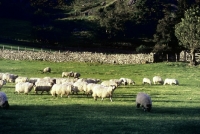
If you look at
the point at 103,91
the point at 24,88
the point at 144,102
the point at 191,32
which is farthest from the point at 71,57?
the point at 144,102

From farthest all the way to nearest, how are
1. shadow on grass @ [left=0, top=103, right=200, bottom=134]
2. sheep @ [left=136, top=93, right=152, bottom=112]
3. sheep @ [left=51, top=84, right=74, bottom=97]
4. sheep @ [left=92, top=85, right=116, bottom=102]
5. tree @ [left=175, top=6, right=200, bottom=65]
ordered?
tree @ [left=175, top=6, right=200, bottom=65], sheep @ [left=51, top=84, right=74, bottom=97], sheep @ [left=92, top=85, right=116, bottom=102], sheep @ [left=136, top=93, right=152, bottom=112], shadow on grass @ [left=0, top=103, right=200, bottom=134]

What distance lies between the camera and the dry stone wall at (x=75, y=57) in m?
80.9

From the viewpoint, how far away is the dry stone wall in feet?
265

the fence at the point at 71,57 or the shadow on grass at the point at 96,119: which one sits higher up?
the fence at the point at 71,57

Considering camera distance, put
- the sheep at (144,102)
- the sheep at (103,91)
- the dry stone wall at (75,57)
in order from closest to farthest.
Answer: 1. the sheep at (144,102)
2. the sheep at (103,91)
3. the dry stone wall at (75,57)

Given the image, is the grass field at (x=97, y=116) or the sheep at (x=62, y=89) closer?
the grass field at (x=97, y=116)

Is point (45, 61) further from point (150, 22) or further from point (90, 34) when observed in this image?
point (150, 22)

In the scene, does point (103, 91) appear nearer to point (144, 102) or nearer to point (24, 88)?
point (144, 102)

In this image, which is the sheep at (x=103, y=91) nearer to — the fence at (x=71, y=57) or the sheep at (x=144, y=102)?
the sheep at (x=144, y=102)

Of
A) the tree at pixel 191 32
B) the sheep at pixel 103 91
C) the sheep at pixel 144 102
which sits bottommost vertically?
the sheep at pixel 144 102

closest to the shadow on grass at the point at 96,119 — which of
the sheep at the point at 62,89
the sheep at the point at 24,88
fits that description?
the sheep at the point at 62,89

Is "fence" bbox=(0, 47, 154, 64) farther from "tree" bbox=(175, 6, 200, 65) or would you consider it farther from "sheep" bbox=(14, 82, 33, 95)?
"sheep" bbox=(14, 82, 33, 95)

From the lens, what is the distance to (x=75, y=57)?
87.7 m

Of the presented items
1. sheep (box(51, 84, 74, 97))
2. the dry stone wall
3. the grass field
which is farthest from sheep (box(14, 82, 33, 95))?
the dry stone wall
